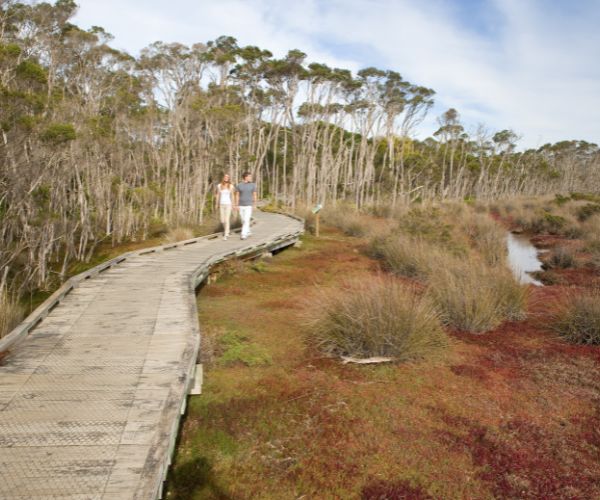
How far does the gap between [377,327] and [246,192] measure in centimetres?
722

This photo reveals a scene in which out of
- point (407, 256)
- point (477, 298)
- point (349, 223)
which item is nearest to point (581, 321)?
point (477, 298)

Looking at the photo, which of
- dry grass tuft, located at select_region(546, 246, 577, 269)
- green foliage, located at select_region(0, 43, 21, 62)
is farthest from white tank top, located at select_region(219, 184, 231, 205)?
dry grass tuft, located at select_region(546, 246, 577, 269)

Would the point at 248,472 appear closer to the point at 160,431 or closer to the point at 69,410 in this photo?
the point at 160,431

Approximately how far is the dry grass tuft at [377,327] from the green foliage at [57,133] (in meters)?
9.29

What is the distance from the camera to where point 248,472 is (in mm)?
3652

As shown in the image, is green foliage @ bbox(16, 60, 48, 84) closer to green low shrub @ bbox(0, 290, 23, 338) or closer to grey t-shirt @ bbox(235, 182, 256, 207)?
grey t-shirt @ bbox(235, 182, 256, 207)

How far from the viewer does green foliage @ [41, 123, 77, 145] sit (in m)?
11.8

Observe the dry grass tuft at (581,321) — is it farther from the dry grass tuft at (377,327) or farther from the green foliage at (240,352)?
the green foliage at (240,352)

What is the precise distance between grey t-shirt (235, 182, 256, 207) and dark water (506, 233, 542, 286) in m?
6.99

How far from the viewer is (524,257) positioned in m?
18.1

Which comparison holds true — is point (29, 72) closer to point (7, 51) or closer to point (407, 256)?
point (7, 51)

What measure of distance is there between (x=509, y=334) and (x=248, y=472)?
512cm

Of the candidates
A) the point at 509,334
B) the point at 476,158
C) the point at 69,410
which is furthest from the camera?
the point at 476,158

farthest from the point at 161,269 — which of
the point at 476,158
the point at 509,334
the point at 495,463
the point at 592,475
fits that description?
the point at 476,158
